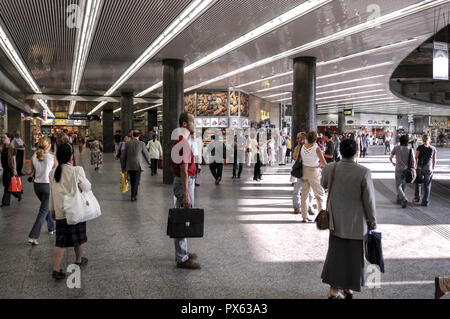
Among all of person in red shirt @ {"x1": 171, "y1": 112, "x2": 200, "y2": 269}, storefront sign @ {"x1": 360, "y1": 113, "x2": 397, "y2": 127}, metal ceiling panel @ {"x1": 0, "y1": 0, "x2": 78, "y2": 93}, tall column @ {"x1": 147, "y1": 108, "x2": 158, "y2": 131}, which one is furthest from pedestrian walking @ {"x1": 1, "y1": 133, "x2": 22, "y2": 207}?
storefront sign @ {"x1": 360, "y1": 113, "x2": 397, "y2": 127}

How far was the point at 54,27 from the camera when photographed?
8844 millimetres

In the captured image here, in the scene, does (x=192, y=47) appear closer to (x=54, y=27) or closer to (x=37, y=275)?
(x=54, y=27)

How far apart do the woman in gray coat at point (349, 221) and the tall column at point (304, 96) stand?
26.9ft

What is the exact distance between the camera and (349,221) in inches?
131

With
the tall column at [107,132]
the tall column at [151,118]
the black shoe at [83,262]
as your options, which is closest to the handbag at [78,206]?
the black shoe at [83,262]

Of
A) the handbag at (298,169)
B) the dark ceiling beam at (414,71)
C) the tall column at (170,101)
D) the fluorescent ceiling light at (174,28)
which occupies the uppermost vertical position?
the dark ceiling beam at (414,71)

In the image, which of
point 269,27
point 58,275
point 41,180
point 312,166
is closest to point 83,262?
point 58,275

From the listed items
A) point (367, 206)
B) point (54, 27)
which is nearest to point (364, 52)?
point (54, 27)

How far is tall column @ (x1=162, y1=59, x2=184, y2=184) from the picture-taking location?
11.9 m

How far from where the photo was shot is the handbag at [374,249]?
326cm

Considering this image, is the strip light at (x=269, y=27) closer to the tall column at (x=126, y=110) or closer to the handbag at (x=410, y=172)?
the handbag at (x=410, y=172)

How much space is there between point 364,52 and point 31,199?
35.2 feet

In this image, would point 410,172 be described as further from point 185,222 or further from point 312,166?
point 185,222

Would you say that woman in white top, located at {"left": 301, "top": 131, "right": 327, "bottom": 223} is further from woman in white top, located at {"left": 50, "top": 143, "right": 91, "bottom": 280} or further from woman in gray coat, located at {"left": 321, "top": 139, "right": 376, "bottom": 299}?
woman in white top, located at {"left": 50, "top": 143, "right": 91, "bottom": 280}
